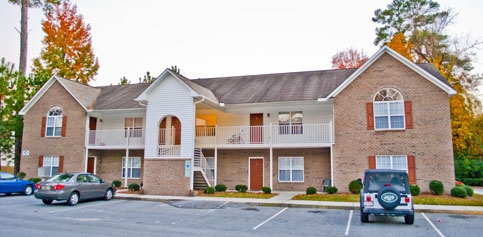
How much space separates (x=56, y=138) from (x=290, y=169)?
16275mm

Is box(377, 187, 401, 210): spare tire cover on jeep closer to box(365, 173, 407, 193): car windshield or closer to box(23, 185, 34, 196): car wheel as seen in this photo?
box(365, 173, 407, 193): car windshield

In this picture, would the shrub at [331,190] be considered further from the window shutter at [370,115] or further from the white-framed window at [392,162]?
the window shutter at [370,115]

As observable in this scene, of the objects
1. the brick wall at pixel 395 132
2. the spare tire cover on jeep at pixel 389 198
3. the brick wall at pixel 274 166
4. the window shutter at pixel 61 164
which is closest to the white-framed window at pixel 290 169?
the brick wall at pixel 274 166

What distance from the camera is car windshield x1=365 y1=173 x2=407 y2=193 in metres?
11.5

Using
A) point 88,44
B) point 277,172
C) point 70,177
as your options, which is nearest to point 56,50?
point 88,44

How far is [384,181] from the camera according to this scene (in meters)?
11.8

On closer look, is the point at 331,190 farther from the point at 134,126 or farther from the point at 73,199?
the point at 134,126

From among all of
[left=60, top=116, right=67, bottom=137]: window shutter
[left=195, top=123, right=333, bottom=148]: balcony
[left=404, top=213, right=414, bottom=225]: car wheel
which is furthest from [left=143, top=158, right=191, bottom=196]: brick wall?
[left=404, top=213, right=414, bottom=225]: car wheel

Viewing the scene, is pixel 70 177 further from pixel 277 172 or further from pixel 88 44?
pixel 88 44

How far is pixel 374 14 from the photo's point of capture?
42312 mm

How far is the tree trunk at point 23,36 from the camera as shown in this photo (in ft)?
103

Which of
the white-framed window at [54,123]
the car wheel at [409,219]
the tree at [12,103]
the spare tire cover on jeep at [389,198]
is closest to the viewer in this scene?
the spare tire cover on jeep at [389,198]

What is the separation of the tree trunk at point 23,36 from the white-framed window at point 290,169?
77.3ft

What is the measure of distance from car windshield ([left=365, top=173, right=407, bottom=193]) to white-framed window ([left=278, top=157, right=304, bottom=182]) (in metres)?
10.0
